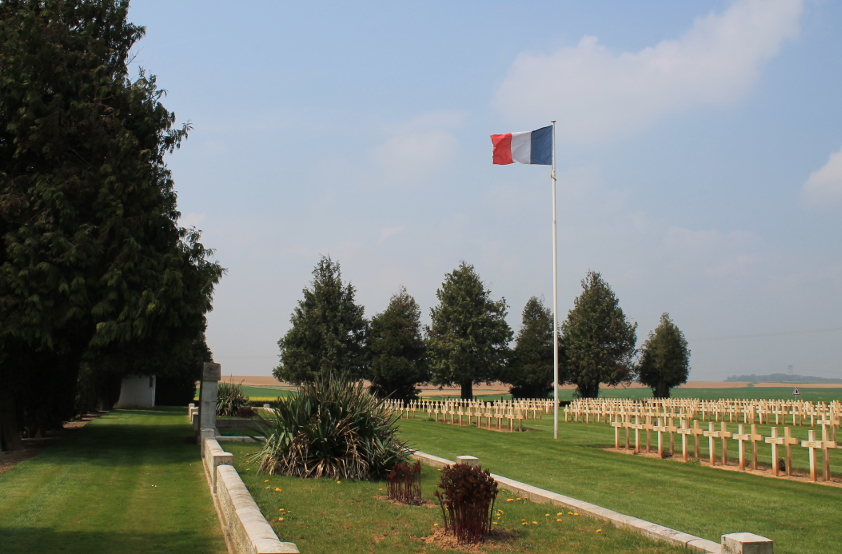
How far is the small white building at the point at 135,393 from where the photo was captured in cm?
4100

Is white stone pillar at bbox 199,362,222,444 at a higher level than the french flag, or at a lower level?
lower

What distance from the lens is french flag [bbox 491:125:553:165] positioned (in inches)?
843

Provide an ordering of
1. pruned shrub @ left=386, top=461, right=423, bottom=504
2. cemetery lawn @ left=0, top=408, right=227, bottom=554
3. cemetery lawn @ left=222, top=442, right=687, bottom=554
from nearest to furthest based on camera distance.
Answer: cemetery lawn @ left=222, top=442, right=687, bottom=554 → cemetery lawn @ left=0, top=408, right=227, bottom=554 → pruned shrub @ left=386, top=461, right=423, bottom=504

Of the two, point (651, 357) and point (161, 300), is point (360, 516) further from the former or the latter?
point (651, 357)

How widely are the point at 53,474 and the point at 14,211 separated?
6.04m

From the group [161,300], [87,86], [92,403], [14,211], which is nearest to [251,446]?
[161,300]

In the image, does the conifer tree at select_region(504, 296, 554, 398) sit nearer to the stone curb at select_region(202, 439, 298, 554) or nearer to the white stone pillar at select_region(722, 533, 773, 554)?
the stone curb at select_region(202, 439, 298, 554)

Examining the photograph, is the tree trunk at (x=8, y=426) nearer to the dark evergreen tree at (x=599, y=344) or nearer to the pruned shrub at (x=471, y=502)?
the pruned shrub at (x=471, y=502)

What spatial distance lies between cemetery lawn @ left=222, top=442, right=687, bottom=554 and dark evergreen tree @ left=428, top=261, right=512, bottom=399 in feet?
135

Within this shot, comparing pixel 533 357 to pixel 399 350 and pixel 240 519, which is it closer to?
pixel 399 350

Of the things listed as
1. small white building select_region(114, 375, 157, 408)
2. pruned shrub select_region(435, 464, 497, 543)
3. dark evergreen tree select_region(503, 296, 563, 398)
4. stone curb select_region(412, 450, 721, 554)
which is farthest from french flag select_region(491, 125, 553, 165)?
dark evergreen tree select_region(503, 296, 563, 398)

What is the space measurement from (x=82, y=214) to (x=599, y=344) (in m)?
45.1

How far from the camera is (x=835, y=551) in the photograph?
21.2 ft

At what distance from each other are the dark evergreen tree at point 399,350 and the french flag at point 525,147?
111 feet
